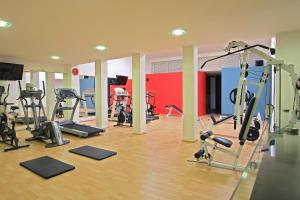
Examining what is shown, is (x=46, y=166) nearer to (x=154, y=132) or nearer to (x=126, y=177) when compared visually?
(x=126, y=177)

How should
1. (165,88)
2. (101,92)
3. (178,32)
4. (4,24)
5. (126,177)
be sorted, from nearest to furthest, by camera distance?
1. (126,177)
2. (4,24)
3. (178,32)
4. (101,92)
5. (165,88)

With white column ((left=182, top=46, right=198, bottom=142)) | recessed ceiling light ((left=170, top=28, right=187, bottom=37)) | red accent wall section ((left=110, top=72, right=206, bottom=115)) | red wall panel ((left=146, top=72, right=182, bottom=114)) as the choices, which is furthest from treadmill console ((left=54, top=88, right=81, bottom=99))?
red wall panel ((left=146, top=72, right=182, bottom=114))

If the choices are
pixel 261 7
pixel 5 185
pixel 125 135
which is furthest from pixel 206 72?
pixel 5 185

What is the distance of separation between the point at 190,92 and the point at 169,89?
5426 millimetres

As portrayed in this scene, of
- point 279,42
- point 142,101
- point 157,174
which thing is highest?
point 279,42

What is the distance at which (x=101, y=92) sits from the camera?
667cm

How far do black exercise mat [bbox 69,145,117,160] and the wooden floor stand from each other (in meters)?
0.13

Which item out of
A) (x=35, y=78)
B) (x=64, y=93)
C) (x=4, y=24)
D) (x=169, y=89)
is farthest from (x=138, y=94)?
(x=169, y=89)

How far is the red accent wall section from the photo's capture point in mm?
9836

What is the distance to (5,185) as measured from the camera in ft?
8.46

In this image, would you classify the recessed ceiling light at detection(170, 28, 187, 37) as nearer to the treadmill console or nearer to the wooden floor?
the wooden floor

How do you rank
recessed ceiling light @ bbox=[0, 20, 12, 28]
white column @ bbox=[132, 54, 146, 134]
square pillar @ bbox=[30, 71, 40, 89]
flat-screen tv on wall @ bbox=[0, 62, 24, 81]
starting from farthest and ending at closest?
1. square pillar @ bbox=[30, 71, 40, 89]
2. white column @ bbox=[132, 54, 146, 134]
3. flat-screen tv on wall @ bbox=[0, 62, 24, 81]
4. recessed ceiling light @ bbox=[0, 20, 12, 28]

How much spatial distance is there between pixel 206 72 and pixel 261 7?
25.8 feet

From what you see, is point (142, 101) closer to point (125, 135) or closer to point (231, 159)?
point (125, 135)
